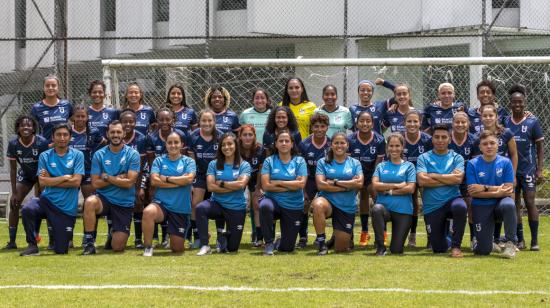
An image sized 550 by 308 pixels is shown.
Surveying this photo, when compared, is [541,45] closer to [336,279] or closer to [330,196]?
[330,196]

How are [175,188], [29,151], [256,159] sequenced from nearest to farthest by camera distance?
[175,188] → [256,159] → [29,151]

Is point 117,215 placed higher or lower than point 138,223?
higher

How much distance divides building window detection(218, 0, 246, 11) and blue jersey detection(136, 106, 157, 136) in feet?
29.5

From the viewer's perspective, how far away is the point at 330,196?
10.2m

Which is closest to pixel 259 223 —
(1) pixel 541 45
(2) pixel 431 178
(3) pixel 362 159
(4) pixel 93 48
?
(3) pixel 362 159

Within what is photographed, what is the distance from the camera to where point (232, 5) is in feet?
65.9

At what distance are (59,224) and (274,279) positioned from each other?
10.6ft

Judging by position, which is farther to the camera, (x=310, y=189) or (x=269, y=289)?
(x=310, y=189)

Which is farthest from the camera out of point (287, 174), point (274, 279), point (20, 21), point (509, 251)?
point (20, 21)

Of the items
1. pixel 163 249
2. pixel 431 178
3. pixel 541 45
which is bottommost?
pixel 163 249

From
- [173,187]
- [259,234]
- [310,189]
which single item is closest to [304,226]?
[310,189]

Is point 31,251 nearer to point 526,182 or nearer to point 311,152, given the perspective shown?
point 311,152

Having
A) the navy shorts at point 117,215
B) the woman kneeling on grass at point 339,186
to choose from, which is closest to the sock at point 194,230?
the navy shorts at point 117,215

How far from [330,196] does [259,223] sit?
1072mm
